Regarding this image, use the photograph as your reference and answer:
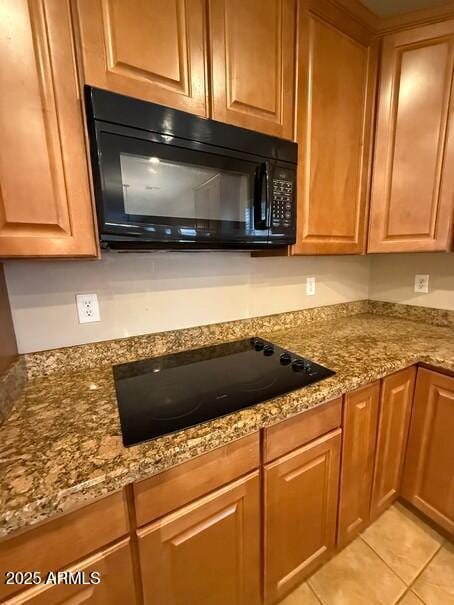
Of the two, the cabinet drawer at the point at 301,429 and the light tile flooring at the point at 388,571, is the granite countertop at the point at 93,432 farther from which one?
the light tile flooring at the point at 388,571

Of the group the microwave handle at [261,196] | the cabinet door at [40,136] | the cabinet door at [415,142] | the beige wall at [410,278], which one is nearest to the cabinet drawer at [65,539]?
the cabinet door at [40,136]

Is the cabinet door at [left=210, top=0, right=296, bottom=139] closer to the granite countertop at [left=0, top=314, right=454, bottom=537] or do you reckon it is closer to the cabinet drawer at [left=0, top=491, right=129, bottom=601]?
the granite countertop at [left=0, top=314, right=454, bottom=537]

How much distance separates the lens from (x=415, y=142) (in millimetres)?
1219

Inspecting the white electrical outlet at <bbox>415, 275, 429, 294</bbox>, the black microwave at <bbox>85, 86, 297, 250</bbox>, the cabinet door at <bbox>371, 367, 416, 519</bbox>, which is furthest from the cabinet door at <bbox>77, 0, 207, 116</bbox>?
the white electrical outlet at <bbox>415, 275, 429, 294</bbox>

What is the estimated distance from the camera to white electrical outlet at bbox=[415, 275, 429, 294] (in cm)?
159

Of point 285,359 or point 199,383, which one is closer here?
point 199,383

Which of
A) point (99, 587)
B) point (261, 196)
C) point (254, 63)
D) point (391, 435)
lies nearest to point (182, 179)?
point (261, 196)

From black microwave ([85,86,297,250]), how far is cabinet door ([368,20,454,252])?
0.61 meters

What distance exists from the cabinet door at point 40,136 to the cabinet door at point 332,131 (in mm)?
807

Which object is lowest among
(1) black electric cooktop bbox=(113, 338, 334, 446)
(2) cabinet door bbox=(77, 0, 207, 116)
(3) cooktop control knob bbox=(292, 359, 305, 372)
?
(1) black electric cooktop bbox=(113, 338, 334, 446)

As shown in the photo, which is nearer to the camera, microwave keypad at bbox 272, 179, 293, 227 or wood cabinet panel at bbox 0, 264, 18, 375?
wood cabinet panel at bbox 0, 264, 18, 375

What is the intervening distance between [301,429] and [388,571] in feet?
2.96

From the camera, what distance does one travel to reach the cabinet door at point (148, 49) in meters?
0.68

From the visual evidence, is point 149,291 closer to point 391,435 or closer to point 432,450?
point 391,435
